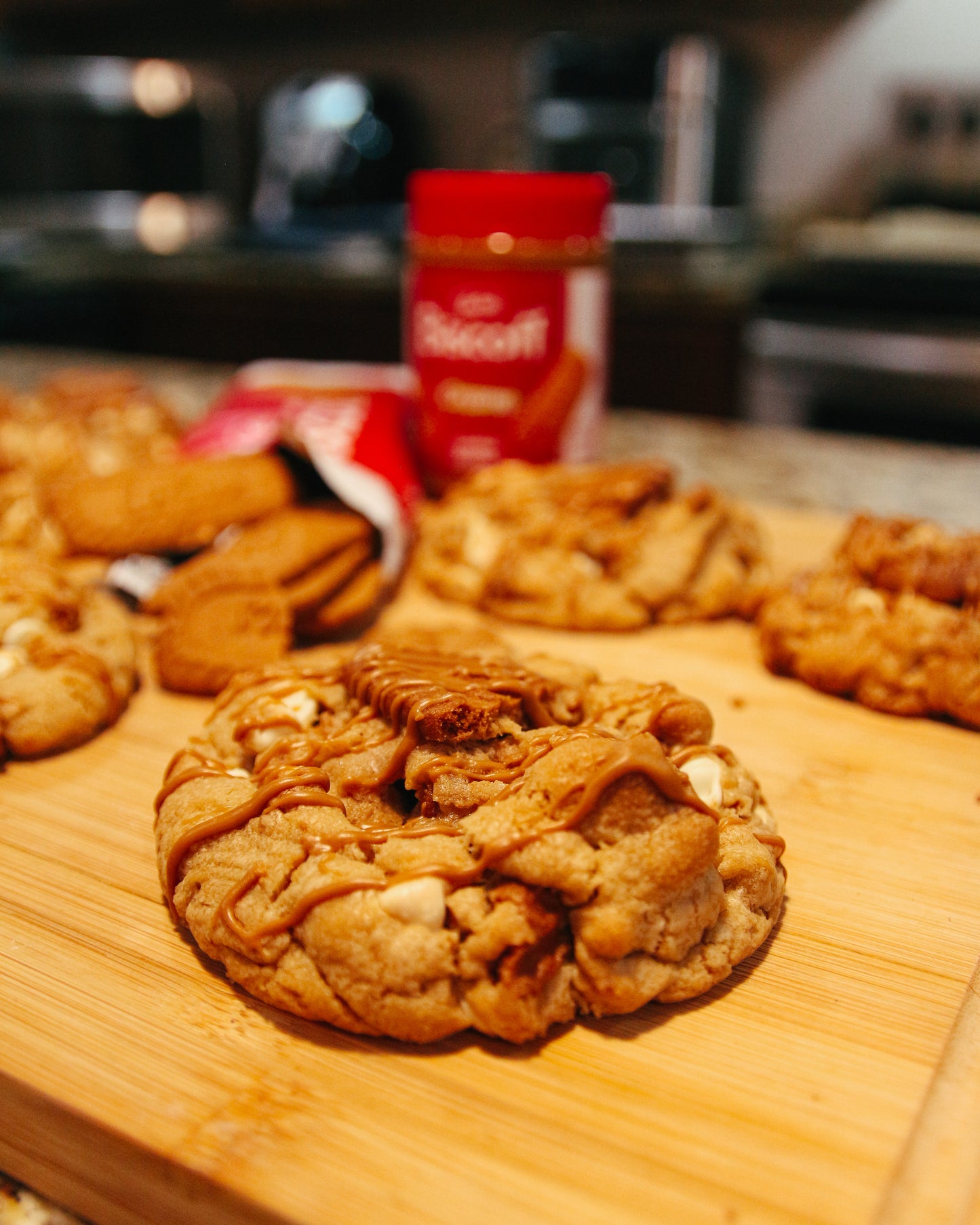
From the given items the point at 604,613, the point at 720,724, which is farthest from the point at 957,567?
the point at 604,613

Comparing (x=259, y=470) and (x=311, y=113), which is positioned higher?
(x=311, y=113)

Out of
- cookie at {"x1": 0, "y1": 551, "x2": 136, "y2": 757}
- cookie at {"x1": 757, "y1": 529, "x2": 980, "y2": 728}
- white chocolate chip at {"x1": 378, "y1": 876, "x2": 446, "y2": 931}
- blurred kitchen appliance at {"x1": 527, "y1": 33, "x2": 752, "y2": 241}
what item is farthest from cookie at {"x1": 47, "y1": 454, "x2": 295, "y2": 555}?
blurred kitchen appliance at {"x1": 527, "y1": 33, "x2": 752, "y2": 241}

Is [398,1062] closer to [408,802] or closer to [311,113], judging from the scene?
[408,802]

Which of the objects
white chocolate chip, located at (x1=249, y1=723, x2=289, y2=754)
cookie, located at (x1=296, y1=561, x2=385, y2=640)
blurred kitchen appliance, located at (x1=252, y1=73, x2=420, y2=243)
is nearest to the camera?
white chocolate chip, located at (x1=249, y1=723, x2=289, y2=754)

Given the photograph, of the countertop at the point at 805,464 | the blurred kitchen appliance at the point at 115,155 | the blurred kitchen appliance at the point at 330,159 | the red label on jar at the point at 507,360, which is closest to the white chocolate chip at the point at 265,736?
the red label on jar at the point at 507,360

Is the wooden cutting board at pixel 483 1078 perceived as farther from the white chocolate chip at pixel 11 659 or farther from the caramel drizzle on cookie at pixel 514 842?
the white chocolate chip at pixel 11 659

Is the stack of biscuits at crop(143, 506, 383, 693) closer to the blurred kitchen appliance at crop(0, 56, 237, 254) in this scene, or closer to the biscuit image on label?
the biscuit image on label

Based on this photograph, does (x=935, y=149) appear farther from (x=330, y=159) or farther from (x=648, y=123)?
(x=330, y=159)
